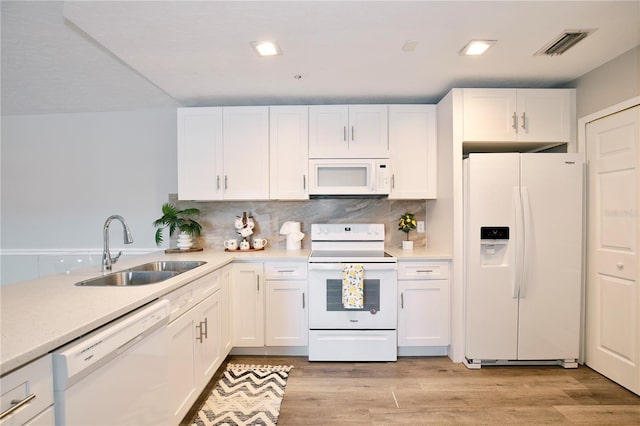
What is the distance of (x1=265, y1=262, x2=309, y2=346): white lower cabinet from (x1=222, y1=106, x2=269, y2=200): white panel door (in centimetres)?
83

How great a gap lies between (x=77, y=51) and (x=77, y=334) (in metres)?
2.29

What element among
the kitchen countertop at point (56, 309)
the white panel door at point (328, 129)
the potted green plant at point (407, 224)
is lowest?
the kitchen countertop at point (56, 309)

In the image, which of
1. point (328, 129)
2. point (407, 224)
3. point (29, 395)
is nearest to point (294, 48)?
point (328, 129)

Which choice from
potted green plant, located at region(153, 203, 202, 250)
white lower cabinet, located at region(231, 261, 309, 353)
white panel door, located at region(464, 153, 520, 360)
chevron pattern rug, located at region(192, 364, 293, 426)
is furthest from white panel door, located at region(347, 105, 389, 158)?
chevron pattern rug, located at region(192, 364, 293, 426)

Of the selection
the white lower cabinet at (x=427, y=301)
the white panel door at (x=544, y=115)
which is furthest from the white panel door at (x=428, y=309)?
the white panel door at (x=544, y=115)

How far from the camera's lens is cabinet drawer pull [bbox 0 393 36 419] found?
2.51 ft

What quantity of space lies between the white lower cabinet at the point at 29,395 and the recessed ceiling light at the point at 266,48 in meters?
1.96

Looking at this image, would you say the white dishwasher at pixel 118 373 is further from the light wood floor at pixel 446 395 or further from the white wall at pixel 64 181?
the white wall at pixel 64 181

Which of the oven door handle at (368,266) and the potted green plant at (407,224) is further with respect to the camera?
the potted green plant at (407,224)

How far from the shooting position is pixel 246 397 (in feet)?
6.79

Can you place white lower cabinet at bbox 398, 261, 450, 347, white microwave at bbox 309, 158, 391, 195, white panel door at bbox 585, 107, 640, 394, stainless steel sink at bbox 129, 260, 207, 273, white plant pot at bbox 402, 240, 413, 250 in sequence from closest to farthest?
white panel door at bbox 585, 107, 640, 394, stainless steel sink at bbox 129, 260, 207, 273, white lower cabinet at bbox 398, 261, 450, 347, white microwave at bbox 309, 158, 391, 195, white plant pot at bbox 402, 240, 413, 250

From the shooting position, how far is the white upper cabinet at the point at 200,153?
2.94 meters

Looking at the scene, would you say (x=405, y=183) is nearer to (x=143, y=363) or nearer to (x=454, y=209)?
(x=454, y=209)

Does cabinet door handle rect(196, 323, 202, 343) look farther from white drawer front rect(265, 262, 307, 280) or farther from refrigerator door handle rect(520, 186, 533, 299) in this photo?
refrigerator door handle rect(520, 186, 533, 299)
